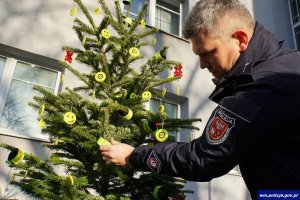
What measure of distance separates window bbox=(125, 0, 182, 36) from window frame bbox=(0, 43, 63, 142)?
2407 mm

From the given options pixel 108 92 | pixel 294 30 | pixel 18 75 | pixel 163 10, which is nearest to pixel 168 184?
pixel 108 92

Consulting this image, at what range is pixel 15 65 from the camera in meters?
4.73

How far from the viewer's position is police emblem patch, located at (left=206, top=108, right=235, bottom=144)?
4.48 ft

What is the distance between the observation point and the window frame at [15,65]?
429 centimetres

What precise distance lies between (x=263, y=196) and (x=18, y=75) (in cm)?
416

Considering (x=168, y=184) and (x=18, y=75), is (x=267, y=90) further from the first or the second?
(x=18, y=75)

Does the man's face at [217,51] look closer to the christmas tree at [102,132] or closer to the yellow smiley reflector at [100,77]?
the christmas tree at [102,132]

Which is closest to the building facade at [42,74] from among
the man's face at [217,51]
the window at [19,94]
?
the window at [19,94]

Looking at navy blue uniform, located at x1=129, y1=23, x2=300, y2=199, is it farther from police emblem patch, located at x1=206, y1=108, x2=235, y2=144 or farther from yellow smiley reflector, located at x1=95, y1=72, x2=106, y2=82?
yellow smiley reflector, located at x1=95, y1=72, x2=106, y2=82

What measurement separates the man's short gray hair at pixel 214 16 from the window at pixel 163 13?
16.2 feet

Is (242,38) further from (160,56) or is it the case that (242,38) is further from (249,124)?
(160,56)

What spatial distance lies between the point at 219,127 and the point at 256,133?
16 centimetres

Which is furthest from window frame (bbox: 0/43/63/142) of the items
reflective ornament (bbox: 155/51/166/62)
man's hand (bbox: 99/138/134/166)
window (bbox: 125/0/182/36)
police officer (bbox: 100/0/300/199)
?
police officer (bbox: 100/0/300/199)

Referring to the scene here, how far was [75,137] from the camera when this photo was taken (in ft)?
8.18
